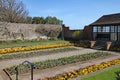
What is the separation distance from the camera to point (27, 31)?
88.8 ft

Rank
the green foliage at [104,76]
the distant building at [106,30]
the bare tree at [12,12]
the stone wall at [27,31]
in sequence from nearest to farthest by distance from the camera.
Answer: the green foliage at [104,76] < the distant building at [106,30] < the stone wall at [27,31] < the bare tree at [12,12]

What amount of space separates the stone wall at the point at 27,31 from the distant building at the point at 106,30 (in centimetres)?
583

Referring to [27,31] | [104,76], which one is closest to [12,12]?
[27,31]

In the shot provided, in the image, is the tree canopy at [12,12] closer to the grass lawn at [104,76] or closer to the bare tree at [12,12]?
the bare tree at [12,12]

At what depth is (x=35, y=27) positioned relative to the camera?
28.0 meters

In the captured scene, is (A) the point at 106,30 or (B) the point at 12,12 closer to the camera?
(A) the point at 106,30

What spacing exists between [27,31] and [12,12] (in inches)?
627

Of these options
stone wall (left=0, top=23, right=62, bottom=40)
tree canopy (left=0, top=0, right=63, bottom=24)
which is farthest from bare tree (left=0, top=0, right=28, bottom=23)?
stone wall (left=0, top=23, right=62, bottom=40)

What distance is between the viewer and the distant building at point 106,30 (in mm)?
23638

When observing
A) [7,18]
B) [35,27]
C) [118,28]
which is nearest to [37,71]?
[118,28]

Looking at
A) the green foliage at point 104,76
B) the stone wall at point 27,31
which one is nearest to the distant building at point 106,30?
the stone wall at point 27,31

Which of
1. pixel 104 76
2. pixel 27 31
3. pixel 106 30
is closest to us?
pixel 104 76

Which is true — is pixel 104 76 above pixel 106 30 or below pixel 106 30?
below

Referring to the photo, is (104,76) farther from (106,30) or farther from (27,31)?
(27,31)
